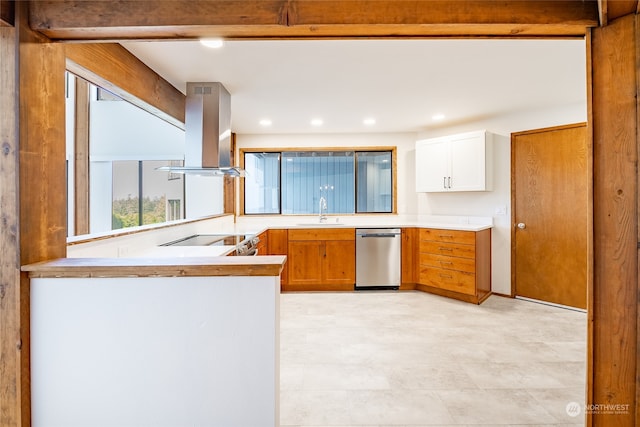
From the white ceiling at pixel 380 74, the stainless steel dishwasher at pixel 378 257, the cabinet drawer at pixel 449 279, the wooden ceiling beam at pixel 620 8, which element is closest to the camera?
the wooden ceiling beam at pixel 620 8

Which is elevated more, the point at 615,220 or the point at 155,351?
the point at 615,220

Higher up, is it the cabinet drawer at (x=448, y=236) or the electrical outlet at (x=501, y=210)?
the electrical outlet at (x=501, y=210)

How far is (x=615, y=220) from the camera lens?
55.4 inches

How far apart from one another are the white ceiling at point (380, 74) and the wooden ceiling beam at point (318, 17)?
0.72 feet

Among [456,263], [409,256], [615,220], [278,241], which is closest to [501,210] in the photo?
[456,263]

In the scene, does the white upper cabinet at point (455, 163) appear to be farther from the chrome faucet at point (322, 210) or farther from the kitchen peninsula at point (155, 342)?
the kitchen peninsula at point (155, 342)

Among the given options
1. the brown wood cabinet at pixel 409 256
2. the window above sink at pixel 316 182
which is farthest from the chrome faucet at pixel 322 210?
the brown wood cabinet at pixel 409 256

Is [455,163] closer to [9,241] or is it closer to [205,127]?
[205,127]

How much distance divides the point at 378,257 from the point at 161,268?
3.43m

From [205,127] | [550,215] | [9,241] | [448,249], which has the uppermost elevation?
[205,127]

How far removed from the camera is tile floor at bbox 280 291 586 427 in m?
1.90

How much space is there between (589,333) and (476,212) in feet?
10.5

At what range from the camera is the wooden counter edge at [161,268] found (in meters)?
1.36

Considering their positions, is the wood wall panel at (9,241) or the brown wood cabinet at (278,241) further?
the brown wood cabinet at (278,241)
